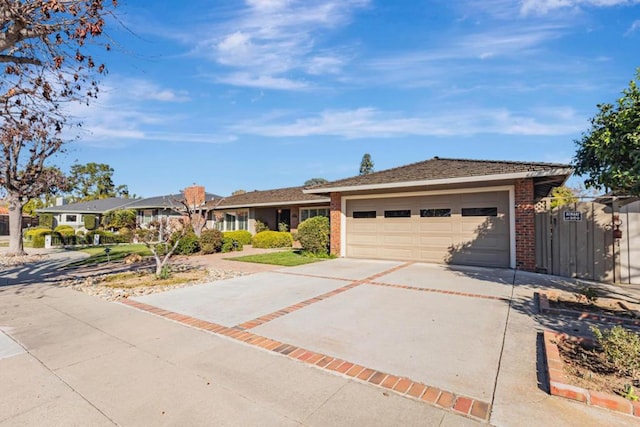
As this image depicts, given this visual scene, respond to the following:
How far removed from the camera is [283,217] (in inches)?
874

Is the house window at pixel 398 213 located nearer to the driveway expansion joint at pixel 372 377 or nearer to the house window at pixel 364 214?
the house window at pixel 364 214

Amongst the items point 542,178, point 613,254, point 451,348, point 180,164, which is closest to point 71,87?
point 451,348

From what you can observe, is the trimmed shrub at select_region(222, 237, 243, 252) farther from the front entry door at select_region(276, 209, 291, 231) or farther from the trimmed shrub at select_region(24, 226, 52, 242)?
the trimmed shrub at select_region(24, 226, 52, 242)

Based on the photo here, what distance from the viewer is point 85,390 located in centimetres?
299

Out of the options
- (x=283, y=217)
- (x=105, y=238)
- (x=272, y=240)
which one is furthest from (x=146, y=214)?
(x=272, y=240)

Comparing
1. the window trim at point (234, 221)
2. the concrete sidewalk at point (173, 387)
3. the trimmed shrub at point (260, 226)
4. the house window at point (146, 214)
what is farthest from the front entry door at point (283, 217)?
the concrete sidewalk at point (173, 387)

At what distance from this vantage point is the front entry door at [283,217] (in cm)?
2149

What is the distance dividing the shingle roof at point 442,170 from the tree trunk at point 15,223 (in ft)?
46.5

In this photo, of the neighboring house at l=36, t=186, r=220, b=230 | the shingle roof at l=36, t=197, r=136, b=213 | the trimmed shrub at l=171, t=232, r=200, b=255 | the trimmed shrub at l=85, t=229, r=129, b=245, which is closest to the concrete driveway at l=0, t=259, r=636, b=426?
the trimmed shrub at l=171, t=232, r=200, b=255

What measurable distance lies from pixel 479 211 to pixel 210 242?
12.3 meters

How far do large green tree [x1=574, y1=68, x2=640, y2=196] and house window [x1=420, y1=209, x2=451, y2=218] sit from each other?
4.96 m

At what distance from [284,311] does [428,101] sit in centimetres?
1100

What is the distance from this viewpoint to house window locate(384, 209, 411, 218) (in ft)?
38.5

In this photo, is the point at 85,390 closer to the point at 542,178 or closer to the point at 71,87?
the point at 71,87
